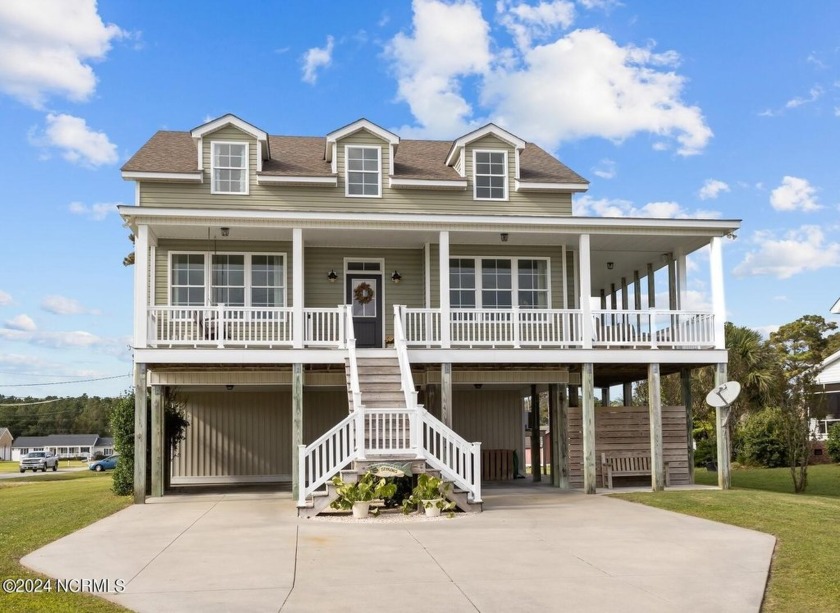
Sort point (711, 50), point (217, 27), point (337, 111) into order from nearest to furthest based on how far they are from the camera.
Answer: point (217, 27) → point (711, 50) → point (337, 111)

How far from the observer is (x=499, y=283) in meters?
21.5

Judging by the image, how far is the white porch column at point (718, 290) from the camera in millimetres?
19188

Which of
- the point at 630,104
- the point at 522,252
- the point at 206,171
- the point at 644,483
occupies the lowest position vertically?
the point at 644,483

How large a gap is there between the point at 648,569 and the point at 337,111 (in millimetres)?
19090

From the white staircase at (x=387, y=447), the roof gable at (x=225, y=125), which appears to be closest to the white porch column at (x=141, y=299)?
the white staircase at (x=387, y=447)

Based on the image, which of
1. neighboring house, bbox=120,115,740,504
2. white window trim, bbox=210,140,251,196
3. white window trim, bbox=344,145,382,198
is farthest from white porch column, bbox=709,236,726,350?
white window trim, bbox=210,140,251,196

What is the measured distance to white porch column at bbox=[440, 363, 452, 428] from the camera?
17.7 m

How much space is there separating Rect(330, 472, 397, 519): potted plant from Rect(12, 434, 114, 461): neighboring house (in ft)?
317

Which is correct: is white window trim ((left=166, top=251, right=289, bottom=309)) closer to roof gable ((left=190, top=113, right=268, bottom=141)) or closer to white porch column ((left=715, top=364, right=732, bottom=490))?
roof gable ((left=190, top=113, right=268, bottom=141))

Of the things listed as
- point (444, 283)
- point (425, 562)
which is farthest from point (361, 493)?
point (444, 283)

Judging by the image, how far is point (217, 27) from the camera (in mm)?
22281

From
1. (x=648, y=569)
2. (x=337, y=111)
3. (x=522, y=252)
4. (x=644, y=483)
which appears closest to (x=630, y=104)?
(x=522, y=252)

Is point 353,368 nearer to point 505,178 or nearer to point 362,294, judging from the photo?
point 362,294

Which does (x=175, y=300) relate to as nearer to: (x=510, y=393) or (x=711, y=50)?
(x=510, y=393)
